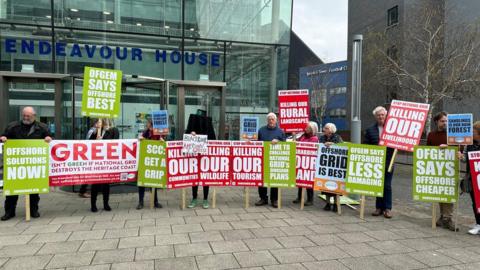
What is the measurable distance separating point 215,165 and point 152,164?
48.5 inches

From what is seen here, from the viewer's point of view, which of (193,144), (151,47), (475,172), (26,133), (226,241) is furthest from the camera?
(151,47)

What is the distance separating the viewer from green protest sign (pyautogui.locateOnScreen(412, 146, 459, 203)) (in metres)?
5.64

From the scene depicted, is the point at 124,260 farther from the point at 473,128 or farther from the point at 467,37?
the point at 467,37

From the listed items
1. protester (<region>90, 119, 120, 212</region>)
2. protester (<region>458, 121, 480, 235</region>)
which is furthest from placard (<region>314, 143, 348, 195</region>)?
protester (<region>90, 119, 120, 212</region>)

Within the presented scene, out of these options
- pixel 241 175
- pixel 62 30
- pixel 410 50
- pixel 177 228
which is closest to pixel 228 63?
pixel 62 30

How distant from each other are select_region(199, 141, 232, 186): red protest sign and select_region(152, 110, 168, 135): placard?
90cm

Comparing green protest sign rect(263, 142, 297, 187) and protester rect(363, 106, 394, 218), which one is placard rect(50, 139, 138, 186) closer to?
green protest sign rect(263, 142, 297, 187)

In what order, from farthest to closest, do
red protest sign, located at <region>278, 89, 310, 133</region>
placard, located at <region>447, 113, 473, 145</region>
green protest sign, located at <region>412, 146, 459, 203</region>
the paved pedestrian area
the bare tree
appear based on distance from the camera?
the bare tree < red protest sign, located at <region>278, 89, 310, 133</region> < green protest sign, located at <region>412, 146, 459, 203</region> < placard, located at <region>447, 113, 473, 145</region> < the paved pedestrian area

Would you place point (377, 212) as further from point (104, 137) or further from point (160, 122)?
point (104, 137)

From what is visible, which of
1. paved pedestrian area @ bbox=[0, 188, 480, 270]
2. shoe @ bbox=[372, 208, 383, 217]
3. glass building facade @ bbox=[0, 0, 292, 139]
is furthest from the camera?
glass building facade @ bbox=[0, 0, 292, 139]

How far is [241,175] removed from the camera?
6.86m

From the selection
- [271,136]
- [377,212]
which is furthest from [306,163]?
[377,212]

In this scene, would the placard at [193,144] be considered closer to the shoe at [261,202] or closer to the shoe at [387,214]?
the shoe at [261,202]

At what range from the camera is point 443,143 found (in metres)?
5.90
